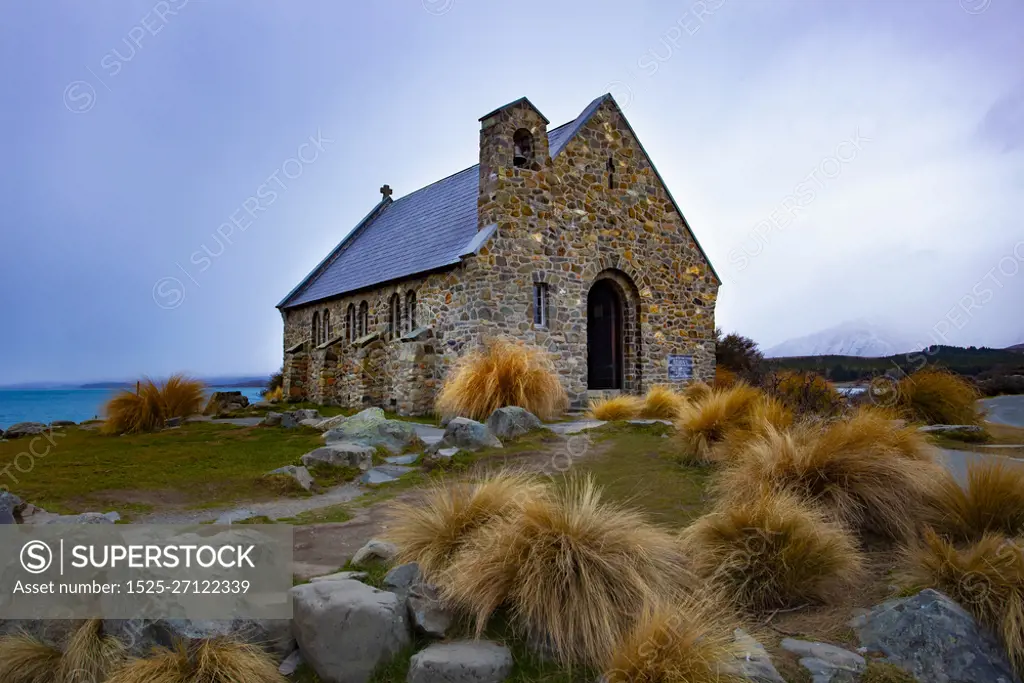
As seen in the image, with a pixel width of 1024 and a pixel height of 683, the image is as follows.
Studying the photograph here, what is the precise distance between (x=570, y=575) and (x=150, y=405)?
13.7m

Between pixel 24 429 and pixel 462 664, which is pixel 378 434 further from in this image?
pixel 24 429

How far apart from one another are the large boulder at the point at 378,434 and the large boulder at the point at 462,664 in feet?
20.0

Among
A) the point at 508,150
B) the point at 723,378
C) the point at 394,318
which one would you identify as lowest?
the point at 723,378

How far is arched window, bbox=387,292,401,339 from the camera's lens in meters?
18.5

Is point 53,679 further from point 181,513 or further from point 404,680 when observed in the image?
point 181,513

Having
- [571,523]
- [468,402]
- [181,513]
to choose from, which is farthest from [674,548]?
[468,402]

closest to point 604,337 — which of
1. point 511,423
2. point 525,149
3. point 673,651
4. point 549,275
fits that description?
point 549,275

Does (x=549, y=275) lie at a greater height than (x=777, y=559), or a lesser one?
greater

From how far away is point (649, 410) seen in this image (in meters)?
12.4

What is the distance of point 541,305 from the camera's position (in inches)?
623

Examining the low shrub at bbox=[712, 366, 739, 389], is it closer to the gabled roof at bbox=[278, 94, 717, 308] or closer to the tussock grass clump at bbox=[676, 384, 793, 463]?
the gabled roof at bbox=[278, 94, 717, 308]

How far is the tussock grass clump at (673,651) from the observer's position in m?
3.38

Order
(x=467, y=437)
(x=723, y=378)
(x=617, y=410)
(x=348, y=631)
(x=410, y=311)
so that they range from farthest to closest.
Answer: (x=723, y=378) < (x=410, y=311) < (x=617, y=410) < (x=467, y=437) < (x=348, y=631)

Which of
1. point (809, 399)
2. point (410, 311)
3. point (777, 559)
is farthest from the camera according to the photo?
point (410, 311)
